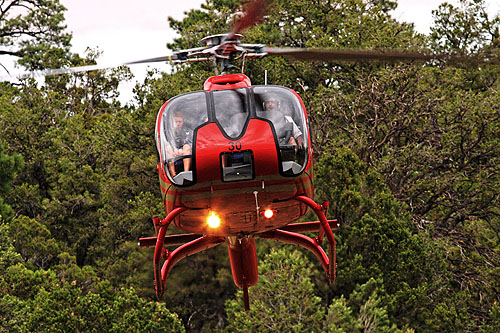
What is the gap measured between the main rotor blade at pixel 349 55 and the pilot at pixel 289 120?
622 millimetres

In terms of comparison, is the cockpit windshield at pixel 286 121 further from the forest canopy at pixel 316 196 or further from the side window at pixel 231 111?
the forest canopy at pixel 316 196

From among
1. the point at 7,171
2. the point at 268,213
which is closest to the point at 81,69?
the point at 268,213

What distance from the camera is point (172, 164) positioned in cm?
1145

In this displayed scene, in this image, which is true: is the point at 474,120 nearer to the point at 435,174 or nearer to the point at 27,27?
the point at 435,174

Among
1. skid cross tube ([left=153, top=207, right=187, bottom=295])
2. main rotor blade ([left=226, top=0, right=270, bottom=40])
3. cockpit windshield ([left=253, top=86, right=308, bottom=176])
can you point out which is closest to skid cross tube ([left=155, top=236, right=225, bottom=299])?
skid cross tube ([left=153, top=207, right=187, bottom=295])

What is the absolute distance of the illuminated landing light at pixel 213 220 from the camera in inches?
458

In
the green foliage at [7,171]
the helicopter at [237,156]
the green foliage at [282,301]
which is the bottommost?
the green foliage at [282,301]

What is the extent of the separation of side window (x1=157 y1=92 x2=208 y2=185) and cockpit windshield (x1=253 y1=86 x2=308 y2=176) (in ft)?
2.27

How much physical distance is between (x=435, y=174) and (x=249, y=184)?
23.7 m

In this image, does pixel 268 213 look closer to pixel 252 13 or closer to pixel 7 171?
pixel 252 13

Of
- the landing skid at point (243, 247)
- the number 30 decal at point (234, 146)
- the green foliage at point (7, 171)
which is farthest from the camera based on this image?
the green foliage at point (7, 171)

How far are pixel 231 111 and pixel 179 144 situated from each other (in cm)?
72

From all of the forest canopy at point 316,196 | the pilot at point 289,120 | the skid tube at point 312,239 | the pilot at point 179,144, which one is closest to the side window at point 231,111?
the pilot at point 289,120

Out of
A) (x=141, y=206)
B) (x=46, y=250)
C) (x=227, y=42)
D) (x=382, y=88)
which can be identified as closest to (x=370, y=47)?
(x=382, y=88)
